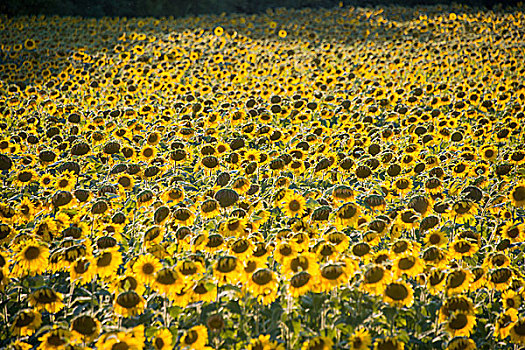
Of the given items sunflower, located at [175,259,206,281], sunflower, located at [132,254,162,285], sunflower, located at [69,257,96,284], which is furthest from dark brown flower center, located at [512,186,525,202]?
sunflower, located at [69,257,96,284]

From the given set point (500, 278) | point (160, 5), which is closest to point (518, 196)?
point (500, 278)

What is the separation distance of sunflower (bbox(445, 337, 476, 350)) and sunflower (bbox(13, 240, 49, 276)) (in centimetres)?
252

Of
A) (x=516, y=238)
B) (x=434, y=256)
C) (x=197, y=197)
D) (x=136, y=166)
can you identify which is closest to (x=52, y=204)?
(x=136, y=166)

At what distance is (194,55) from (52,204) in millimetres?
8269

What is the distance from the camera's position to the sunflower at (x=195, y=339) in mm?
2391

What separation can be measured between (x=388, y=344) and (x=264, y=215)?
1427 millimetres

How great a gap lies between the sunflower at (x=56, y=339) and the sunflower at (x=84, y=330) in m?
0.05

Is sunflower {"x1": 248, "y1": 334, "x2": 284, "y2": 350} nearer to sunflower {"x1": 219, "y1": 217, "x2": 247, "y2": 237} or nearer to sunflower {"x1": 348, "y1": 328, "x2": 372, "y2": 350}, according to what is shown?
sunflower {"x1": 348, "y1": 328, "x2": 372, "y2": 350}

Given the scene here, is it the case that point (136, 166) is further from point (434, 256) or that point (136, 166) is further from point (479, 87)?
point (479, 87)

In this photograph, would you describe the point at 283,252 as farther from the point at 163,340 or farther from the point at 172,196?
the point at 172,196

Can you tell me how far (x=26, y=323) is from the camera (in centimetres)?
251

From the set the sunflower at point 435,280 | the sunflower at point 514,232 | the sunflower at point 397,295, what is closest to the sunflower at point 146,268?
the sunflower at point 397,295

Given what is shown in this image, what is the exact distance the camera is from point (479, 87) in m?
7.24

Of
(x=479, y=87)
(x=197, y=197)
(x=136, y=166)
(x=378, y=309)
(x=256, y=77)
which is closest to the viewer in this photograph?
(x=378, y=309)
